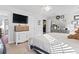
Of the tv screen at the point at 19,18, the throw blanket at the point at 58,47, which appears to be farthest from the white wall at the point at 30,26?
the throw blanket at the point at 58,47

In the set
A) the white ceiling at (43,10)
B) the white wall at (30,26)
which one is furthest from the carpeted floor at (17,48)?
the white ceiling at (43,10)

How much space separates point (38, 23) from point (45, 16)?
0.17 meters

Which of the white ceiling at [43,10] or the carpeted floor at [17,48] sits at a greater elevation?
the white ceiling at [43,10]

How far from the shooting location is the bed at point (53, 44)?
172cm

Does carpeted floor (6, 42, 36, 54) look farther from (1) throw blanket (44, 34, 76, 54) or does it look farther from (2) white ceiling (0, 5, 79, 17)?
(2) white ceiling (0, 5, 79, 17)

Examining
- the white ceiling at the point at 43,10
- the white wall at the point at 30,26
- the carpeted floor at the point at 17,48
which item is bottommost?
the carpeted floor at the point at 17,48

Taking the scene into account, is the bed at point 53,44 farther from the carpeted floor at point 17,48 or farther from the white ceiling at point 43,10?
the white ceiling at point 43,10

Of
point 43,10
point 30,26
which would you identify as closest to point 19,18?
point 30,26

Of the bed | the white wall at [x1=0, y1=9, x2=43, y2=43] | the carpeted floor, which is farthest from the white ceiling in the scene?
the carpeted floor

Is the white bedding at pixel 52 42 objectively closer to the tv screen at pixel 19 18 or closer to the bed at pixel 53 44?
the bed at pixel 53 44
